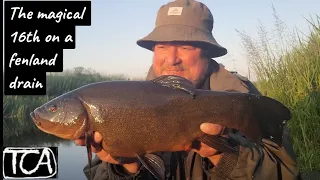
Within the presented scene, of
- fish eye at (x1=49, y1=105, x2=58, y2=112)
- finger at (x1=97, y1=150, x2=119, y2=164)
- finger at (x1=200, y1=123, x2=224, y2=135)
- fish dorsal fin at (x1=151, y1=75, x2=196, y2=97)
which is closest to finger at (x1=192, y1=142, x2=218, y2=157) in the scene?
finger at (x1=200, y1=123, x2=224, y2=135)

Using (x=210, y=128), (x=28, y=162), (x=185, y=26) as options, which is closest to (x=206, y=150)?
(x=210, y=128)

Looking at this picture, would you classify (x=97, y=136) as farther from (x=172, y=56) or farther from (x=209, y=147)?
(x=172, y=56)

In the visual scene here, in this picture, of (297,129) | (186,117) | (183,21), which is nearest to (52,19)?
(183,21)

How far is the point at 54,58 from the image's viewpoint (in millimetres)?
3193

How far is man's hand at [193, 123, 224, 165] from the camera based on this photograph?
1923mm

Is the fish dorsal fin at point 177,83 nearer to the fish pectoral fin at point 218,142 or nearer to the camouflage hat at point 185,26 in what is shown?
the fish pectoral fin at point 218,142

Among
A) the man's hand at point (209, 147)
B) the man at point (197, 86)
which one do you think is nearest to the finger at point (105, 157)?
the man at point (197, 86)

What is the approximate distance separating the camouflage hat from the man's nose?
0.33 ft

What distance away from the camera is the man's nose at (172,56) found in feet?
9.69

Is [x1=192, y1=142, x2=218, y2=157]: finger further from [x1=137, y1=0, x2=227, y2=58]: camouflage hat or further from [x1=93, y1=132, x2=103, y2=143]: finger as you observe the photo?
[x1=137, y1=0, x2=227, y2=58]: camouflage hat

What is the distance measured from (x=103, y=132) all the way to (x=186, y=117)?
414 mm

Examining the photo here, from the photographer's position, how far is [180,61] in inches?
118

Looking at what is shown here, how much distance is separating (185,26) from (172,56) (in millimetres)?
257

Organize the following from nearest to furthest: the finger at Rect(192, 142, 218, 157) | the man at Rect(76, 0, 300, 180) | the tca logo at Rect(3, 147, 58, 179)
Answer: the finger at Rect(192, 142, 218, 157)
the man at Rect(76, 0, 300, 180)
the tca logo at Rect(3, 147, 58, 179)
